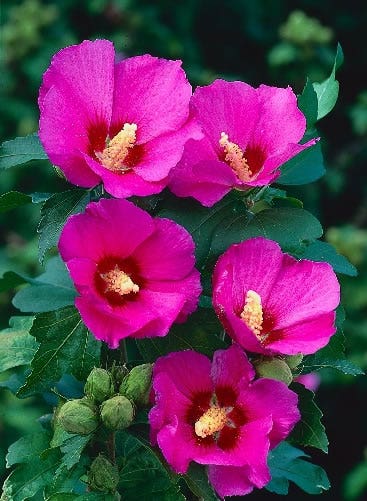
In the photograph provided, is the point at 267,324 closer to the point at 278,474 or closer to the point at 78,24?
the point at 278,474

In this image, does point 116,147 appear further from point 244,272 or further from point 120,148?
point 244,272

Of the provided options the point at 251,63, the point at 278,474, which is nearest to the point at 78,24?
the point at 251,63

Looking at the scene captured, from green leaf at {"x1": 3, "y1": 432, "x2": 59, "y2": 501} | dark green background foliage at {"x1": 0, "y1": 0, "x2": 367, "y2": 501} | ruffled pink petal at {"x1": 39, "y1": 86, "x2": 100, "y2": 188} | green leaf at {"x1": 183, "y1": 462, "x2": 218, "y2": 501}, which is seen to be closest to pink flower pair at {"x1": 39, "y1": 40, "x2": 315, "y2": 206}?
ruffled pink petal at {"x1": 39, "y1": 86, "x2": 100, "y2": 188}

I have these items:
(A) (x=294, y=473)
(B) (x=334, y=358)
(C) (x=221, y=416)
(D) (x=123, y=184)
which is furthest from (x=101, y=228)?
(A) (x=294, y=473)

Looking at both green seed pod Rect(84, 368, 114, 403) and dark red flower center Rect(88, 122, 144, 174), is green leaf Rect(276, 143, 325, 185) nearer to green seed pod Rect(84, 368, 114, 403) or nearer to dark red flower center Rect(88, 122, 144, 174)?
dark red flower center Rect(88, 122, 144, 174)

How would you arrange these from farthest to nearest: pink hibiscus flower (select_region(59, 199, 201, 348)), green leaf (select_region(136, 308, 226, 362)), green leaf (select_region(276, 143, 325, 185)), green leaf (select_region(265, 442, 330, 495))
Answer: green leaf (select_region(265, 442, 330, 495)), green leaf (select_region(276, 143, 325, 185)), green leaf (select_region(136, 308, 226, 362)), pink hibiscus flower (select_region(59, 199, 201, 348))

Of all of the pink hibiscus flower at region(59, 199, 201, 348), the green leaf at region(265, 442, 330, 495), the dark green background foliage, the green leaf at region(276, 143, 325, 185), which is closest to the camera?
the pink hibiscus flower at region(59, 199, 201, 348)
